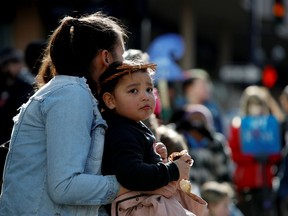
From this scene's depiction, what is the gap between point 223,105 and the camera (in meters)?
34.0

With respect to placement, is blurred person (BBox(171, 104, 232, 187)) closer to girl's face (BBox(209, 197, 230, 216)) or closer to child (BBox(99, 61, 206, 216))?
girl's face (BBox(209, 197, 230, 216))

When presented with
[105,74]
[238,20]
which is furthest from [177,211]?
[238,20]

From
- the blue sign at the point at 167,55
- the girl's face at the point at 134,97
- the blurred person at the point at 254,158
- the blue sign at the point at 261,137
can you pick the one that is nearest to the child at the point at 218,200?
the blurred person at the point at 254,158

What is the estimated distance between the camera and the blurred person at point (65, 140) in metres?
3.94

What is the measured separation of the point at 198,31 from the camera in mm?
40406

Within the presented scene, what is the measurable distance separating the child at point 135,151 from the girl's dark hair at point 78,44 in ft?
0.36

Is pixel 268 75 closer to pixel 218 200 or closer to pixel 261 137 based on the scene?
pixel 261 137

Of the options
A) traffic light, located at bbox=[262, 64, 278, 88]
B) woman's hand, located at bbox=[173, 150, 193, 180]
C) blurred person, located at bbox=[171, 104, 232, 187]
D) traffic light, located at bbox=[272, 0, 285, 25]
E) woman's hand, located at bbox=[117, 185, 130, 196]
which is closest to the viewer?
woman's hand, located at bbox=[117, 185, 130, 196]

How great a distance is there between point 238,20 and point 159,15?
13.9 feet

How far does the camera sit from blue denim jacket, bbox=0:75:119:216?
3.93m

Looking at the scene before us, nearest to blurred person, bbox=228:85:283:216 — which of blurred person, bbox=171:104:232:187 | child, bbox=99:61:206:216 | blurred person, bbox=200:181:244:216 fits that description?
blurred person, bbox=171:104:232:187

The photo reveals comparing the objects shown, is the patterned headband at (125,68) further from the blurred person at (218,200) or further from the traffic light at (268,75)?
the traffic light at (268,75)

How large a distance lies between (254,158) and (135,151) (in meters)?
6.64

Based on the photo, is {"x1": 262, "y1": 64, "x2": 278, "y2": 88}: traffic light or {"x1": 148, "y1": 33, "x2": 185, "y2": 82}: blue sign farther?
{"x1": 262, "y1": 64, "x2": 278, "y2": 88}: traffic light
